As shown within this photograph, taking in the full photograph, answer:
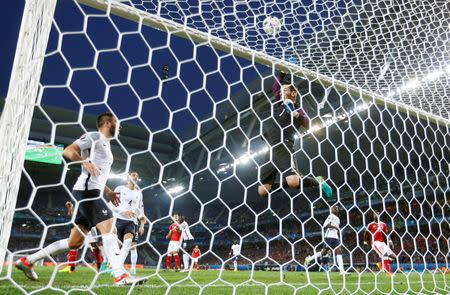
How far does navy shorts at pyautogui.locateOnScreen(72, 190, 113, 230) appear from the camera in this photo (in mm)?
2889

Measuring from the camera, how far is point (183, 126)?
38.2 metres

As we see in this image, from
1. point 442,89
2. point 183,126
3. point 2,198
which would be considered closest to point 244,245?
point 183,126

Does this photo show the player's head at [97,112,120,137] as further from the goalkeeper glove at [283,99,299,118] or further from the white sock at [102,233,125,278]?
the goalkeeper glove at [283,99,299,118]

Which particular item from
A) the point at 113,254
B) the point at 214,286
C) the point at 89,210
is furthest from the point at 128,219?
the point at 89,210

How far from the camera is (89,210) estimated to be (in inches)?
114

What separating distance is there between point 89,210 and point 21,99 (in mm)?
1027

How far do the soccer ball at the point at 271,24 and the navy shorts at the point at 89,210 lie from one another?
225cm

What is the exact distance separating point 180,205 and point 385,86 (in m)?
29.3

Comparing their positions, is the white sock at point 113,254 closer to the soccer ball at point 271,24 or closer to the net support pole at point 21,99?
the net support pole at point 21,99

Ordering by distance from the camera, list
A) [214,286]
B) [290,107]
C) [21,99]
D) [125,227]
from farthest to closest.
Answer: [125,227] < [214,286] < [290,107] < [21,99]

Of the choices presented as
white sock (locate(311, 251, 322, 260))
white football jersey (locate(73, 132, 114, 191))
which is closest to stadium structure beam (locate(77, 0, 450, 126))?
white football jersey (locate(73, 132, 114, 191))

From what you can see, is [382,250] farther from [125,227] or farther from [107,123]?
[107,123]

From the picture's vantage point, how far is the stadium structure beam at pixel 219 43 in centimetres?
229

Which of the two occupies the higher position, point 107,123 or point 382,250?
point 107,123
